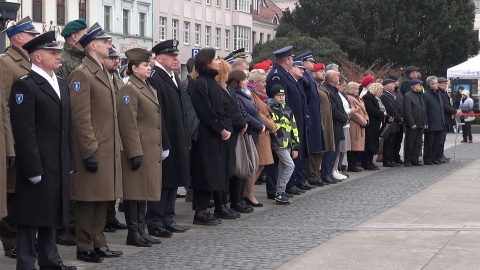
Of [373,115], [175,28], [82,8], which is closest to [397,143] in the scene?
[373,115]

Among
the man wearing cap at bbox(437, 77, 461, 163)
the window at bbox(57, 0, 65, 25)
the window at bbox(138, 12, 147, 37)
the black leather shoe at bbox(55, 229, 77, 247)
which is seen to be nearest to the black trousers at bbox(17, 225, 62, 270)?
the black leather shoe at bbox(55, 229, 77, 247)

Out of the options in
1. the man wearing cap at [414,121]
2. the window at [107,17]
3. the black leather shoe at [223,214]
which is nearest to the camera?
the black leather shoe at [223,214]

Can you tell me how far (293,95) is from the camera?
1467 centimetres

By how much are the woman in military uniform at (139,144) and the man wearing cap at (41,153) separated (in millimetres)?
1316

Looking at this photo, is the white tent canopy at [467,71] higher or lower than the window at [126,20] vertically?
lower

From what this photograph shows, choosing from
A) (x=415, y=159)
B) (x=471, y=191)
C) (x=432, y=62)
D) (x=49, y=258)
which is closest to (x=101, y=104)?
(x=49, y=258)

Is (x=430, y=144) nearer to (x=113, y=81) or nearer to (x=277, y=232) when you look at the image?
(x=277, y=232)

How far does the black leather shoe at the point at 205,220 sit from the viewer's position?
1162 centimetres

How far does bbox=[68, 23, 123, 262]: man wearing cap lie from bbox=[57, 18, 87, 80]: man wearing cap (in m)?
0.91

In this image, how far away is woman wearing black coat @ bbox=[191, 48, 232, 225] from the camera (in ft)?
37.5

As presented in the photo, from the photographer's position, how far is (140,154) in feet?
31.5

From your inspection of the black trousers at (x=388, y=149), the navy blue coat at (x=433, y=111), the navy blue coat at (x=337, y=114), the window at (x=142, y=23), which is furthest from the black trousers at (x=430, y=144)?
A: the window at (x=142, y=23)

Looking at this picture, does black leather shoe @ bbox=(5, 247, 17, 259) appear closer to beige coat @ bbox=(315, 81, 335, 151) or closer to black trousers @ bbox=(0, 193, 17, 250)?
black trousers @ bbox=(0, 193, 17, 250)

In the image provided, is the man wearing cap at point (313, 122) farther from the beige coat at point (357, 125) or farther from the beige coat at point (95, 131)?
the beige coat at point (95, 131)
